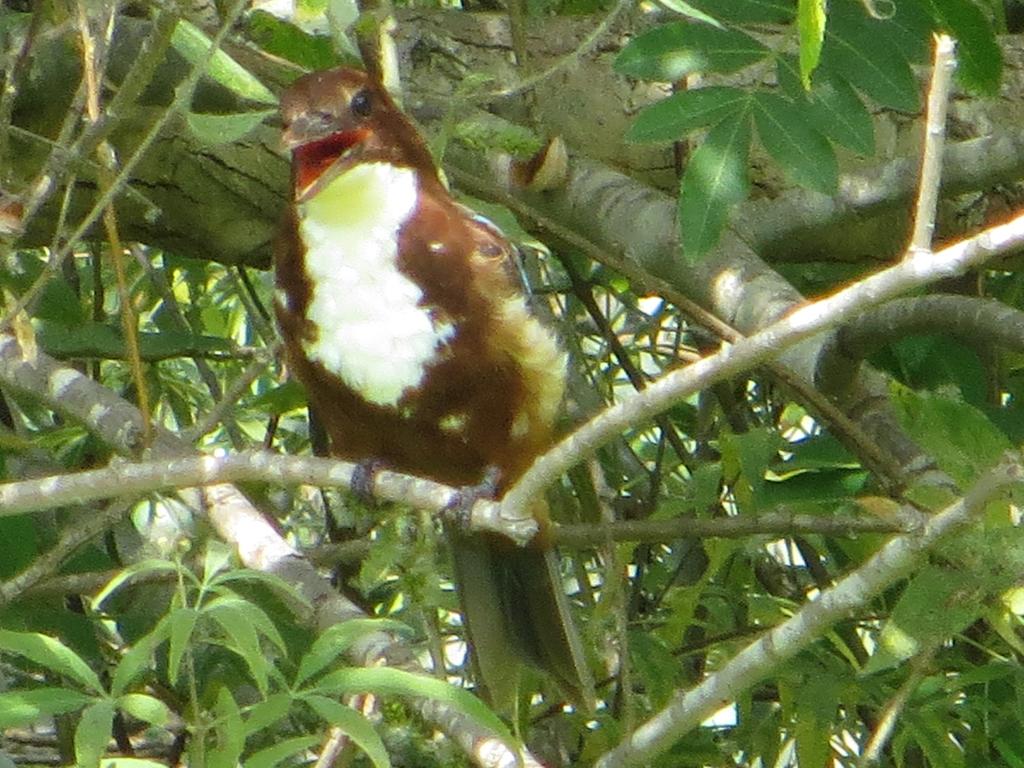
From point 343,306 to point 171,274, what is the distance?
49.2 inches

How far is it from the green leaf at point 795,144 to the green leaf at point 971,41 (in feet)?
0.94

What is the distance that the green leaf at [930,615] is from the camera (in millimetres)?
2004

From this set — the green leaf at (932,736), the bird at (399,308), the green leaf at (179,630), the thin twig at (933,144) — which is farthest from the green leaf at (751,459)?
the thin twig at (933,144)

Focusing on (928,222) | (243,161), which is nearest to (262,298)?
(243,161)

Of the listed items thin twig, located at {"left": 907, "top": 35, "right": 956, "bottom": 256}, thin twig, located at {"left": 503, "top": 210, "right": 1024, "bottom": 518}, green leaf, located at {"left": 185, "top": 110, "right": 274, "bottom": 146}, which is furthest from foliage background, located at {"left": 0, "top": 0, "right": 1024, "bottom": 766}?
thin twig, located at {"left": 907, "top": 35, "right": 956, "bottom": 256}

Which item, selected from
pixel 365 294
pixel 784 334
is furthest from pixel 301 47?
pixel 784 334

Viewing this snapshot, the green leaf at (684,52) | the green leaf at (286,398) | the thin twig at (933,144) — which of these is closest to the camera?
the thin twig at (933,144)

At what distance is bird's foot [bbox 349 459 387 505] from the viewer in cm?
233

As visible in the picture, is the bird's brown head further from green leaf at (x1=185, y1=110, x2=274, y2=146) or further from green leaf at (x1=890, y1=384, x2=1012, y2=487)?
green leaf at (x1=890, y1=384, x2=1012, y2=487)

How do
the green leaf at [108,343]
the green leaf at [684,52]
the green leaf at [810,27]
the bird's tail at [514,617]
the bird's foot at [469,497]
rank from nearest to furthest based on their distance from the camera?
1. the green leaf at [810,27]
2. the bird's foot at [469,497]
3. the green leaf at [684,52]
4. the bird's tail at [514,617]
5. the green leaf at [108,343]

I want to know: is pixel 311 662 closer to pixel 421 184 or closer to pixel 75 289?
pixel 421 184

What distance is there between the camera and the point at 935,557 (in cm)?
211

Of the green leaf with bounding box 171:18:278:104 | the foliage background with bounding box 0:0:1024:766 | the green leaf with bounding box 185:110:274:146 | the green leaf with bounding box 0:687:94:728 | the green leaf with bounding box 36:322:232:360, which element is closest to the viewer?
the green leaf with bounding box 0:687:94:728

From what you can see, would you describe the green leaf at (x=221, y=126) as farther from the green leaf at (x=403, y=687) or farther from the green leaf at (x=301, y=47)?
the green leaf at (x=301, y=47)
